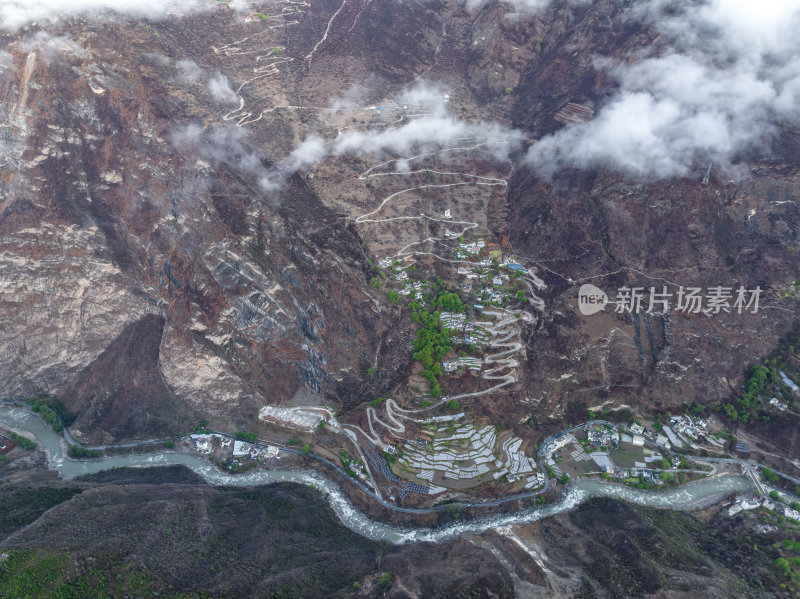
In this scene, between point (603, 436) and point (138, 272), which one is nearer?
point (603, 436)

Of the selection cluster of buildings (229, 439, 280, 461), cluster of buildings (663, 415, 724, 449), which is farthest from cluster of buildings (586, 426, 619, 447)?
cluster of buildings (229, 439, 280, 461)

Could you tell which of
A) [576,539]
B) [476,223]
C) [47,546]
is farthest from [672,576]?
[47,546]

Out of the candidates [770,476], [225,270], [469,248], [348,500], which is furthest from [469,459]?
[225,270]

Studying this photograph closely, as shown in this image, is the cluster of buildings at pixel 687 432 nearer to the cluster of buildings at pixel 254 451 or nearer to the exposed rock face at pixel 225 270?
the exposed rock face at pixel 225 270

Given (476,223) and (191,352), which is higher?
(476,223)

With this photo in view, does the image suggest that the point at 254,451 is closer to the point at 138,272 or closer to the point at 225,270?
the point at 225,270

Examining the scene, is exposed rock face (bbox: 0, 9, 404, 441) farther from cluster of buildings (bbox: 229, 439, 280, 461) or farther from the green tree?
the green tree

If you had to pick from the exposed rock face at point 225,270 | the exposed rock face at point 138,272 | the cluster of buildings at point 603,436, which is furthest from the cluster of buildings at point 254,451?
the cluster of buildings at point 603,436

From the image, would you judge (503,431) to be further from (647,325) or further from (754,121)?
(754,121)
